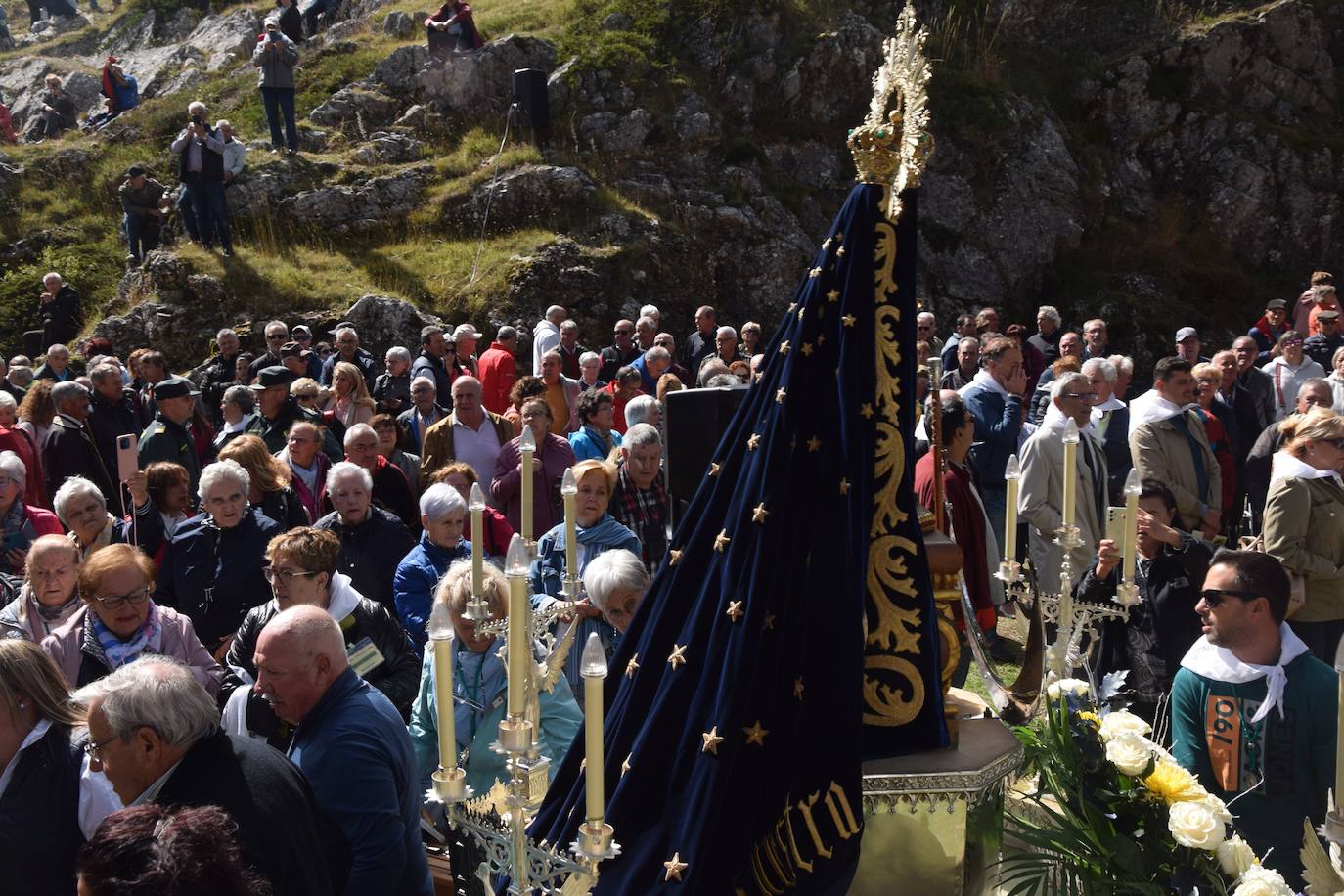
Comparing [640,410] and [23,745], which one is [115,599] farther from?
[640,410]

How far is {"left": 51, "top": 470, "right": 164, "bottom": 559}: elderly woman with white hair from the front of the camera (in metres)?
5.98

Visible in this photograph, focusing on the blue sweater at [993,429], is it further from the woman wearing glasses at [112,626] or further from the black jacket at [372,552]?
the woman wearing glasses at [112,626]

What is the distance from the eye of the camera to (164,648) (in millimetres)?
4781

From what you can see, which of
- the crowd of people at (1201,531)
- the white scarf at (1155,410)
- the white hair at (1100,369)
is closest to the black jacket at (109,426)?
the crowd of people at (1201,531)

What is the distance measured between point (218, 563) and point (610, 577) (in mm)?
2365

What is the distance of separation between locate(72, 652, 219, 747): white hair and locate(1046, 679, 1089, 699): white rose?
222 cm

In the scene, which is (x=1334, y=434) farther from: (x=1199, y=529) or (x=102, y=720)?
(x=102, y=720)

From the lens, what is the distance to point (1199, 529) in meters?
7.70

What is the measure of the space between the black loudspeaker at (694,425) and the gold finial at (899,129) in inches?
84.7

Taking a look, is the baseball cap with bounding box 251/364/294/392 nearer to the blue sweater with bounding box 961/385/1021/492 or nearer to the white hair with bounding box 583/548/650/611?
the white hair with bounding box 583/548/650/611

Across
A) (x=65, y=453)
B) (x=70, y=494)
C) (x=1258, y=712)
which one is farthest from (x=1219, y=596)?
(x=65, y=453)

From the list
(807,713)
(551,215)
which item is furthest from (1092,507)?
(551,215)

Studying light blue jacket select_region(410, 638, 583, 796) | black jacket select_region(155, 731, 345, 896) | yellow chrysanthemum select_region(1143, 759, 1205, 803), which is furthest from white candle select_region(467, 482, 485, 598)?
yellow chrysanthemum select_region(1143, 759, 1205, 803)

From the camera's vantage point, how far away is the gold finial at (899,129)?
2.85 meters
